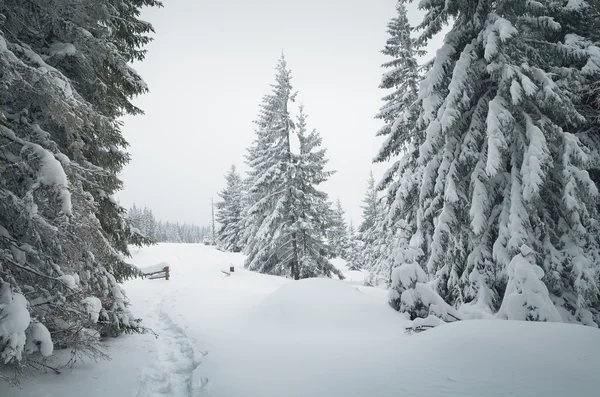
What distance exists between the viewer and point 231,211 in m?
37.5

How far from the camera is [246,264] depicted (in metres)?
21.4

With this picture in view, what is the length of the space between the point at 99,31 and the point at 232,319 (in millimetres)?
8030

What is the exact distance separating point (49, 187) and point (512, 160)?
9.73 m

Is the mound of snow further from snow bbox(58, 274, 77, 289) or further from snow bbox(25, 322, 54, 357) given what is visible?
snow bbox(25, 322, 54, 357)

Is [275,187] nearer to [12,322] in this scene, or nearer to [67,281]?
[67,281]

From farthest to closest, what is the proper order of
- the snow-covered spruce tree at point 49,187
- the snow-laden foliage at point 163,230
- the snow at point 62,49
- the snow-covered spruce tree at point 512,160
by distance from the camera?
the snow-laden foliage at point 163,230, the snow-covered spruce tree at point 512,160, the snow at point 62,49, the snow-covered spruce tree at point 49,187

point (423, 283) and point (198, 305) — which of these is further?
point (198, 305)

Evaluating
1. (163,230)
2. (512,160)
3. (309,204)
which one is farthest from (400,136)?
(163,230)

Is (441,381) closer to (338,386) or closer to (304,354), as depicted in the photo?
(338,386)

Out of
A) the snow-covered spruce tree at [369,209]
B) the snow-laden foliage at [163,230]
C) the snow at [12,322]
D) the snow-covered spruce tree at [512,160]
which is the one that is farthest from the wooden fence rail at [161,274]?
the snow-laden foliage at [163,230]

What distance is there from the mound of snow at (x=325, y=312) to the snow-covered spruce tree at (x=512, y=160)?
2.20 m

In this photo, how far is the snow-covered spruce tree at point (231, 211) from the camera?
1460 inches

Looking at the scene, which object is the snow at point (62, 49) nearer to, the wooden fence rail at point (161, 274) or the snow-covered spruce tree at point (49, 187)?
the snow-covered spruce tree at point (49, 187)

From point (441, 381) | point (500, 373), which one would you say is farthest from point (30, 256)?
point (500, 373)
